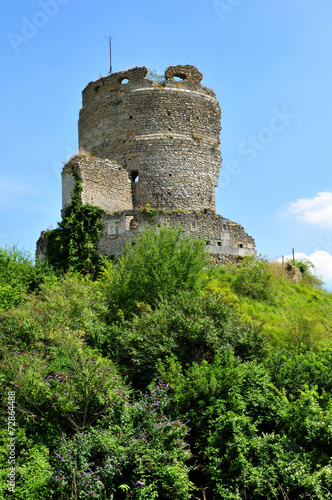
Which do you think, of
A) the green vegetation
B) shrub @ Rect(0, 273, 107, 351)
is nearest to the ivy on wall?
shrub @ Rect(0, 273, 107, 351)

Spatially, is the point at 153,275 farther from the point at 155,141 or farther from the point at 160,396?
the point at 155,141

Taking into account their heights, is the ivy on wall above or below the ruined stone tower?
below

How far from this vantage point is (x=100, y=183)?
76.4 feet

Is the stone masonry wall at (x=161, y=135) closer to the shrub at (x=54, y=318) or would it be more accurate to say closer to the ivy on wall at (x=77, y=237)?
the ivy on wall at (x=77, y=237)

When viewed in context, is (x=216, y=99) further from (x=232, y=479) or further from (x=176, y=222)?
(x=232, y=479)

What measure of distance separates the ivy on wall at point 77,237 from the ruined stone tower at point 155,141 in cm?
134

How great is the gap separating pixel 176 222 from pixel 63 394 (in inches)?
452

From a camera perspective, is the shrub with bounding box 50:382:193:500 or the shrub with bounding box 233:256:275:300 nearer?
the shrub with bounding box 50:382:193:500

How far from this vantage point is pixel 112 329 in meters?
14.6

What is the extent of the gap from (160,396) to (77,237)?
37.3 feet

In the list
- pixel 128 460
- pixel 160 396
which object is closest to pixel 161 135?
pixel 160 396

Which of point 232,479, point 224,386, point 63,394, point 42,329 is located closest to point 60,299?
point 42,329

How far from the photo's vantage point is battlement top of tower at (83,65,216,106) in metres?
26.1

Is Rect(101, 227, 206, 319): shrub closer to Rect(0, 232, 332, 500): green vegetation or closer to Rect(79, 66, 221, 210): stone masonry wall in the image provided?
Rect(0, 232, 332, 500): green vegetation
